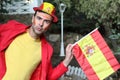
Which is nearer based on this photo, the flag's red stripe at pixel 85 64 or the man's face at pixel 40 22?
the man's face at pixel 40 22

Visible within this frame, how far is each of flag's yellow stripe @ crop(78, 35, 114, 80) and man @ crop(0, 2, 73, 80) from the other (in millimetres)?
594

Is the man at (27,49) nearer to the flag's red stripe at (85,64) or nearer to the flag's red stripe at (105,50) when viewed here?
the flag's red stripe at (85,64)

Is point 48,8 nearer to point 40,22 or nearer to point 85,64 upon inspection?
point 40,22

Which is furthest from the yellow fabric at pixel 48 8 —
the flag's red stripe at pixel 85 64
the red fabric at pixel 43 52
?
the flag's red stripe at pixel 85 64

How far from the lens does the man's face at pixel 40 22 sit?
4453mm

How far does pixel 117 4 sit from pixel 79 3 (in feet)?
16.0

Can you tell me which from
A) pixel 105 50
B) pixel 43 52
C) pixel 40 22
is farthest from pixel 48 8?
pixel 105 50

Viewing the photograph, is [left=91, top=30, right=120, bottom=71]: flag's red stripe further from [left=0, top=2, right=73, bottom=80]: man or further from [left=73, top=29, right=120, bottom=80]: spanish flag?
[left=0, top=2, right=73, bottom=80]: man

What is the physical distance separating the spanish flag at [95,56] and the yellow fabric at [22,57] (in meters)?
0.65

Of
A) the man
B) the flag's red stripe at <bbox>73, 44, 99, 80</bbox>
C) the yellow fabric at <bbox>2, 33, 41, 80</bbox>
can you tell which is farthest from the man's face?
the flag's red stripe at <bbox>73, 44, 99, 80</bbox>

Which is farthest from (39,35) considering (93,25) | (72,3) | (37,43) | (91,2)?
(93,25)

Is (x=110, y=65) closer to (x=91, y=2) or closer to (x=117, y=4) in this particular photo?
(x=117, y=4)

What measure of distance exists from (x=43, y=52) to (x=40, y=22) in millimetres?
309

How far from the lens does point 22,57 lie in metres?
4.45
